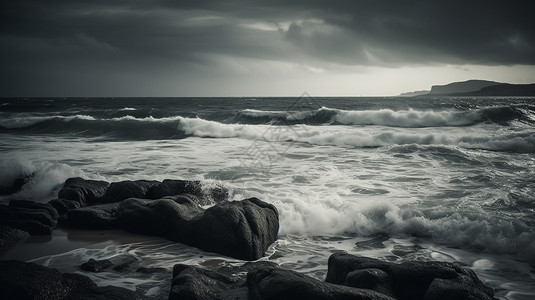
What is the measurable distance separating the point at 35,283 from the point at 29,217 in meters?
3.05

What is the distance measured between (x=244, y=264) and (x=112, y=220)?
2.79 metres

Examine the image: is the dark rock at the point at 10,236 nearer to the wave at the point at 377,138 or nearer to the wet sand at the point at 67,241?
the wet sand at the point at 67,241

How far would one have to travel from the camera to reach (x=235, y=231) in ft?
16.0

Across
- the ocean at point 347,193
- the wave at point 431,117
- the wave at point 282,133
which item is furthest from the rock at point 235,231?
the wave at point 431,117

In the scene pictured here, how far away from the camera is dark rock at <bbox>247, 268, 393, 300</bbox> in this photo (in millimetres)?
2756

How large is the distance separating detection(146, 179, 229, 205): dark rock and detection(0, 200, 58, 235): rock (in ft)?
6.35

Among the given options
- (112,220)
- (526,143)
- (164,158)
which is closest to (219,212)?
(112,220)

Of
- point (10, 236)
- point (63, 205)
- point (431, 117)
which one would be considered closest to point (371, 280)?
point (10, 236)

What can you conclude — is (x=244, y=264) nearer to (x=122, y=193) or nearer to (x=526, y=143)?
(x=122, y=193)

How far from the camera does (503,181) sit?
9.00m

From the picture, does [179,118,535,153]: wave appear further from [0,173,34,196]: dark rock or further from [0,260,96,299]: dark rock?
[0,260,96,299]: dark rock

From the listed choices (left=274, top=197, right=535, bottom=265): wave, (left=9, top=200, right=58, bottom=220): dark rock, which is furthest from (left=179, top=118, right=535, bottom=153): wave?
(left=9, top=200, right=58, bottom=220): dark rock

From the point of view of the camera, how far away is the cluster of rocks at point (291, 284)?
286 centimetres

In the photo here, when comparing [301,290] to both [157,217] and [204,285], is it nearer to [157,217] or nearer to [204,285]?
[204,285]
